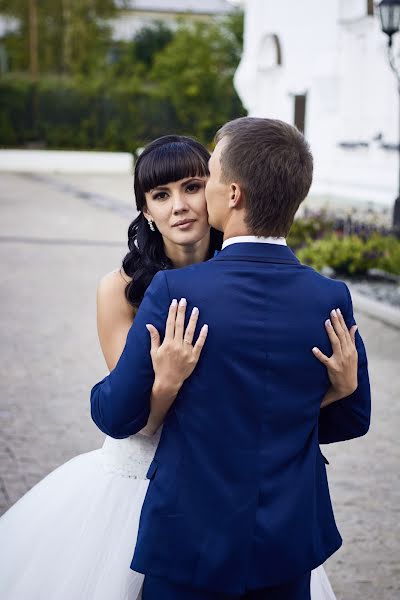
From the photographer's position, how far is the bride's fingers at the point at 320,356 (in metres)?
1.89

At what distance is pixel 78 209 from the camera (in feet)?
59.3

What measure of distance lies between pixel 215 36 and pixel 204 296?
4245 centimetres

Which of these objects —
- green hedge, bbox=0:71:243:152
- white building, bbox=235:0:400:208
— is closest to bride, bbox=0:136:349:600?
white building, bbox=235:0:400:208

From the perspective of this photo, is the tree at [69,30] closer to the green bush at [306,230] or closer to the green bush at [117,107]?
the green bush at [117,107]

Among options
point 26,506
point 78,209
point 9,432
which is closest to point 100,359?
point 9,432

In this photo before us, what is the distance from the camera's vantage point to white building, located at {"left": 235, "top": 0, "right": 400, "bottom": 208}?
19109mm

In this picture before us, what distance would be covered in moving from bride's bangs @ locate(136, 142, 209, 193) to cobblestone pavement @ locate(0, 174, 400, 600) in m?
1.89

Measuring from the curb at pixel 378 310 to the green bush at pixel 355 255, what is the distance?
1.09 meters

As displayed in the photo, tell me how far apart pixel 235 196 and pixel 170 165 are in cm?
67

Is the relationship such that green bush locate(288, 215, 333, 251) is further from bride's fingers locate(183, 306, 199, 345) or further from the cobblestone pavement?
bride's fingers locate(183, 306, 199, 345)

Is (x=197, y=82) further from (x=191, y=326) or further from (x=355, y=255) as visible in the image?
(x=191, y=326)

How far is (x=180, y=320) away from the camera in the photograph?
1.83 meters

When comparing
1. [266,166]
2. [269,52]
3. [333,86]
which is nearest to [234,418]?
[266,166]

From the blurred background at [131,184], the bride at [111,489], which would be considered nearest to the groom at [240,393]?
the bride at [111,489]
